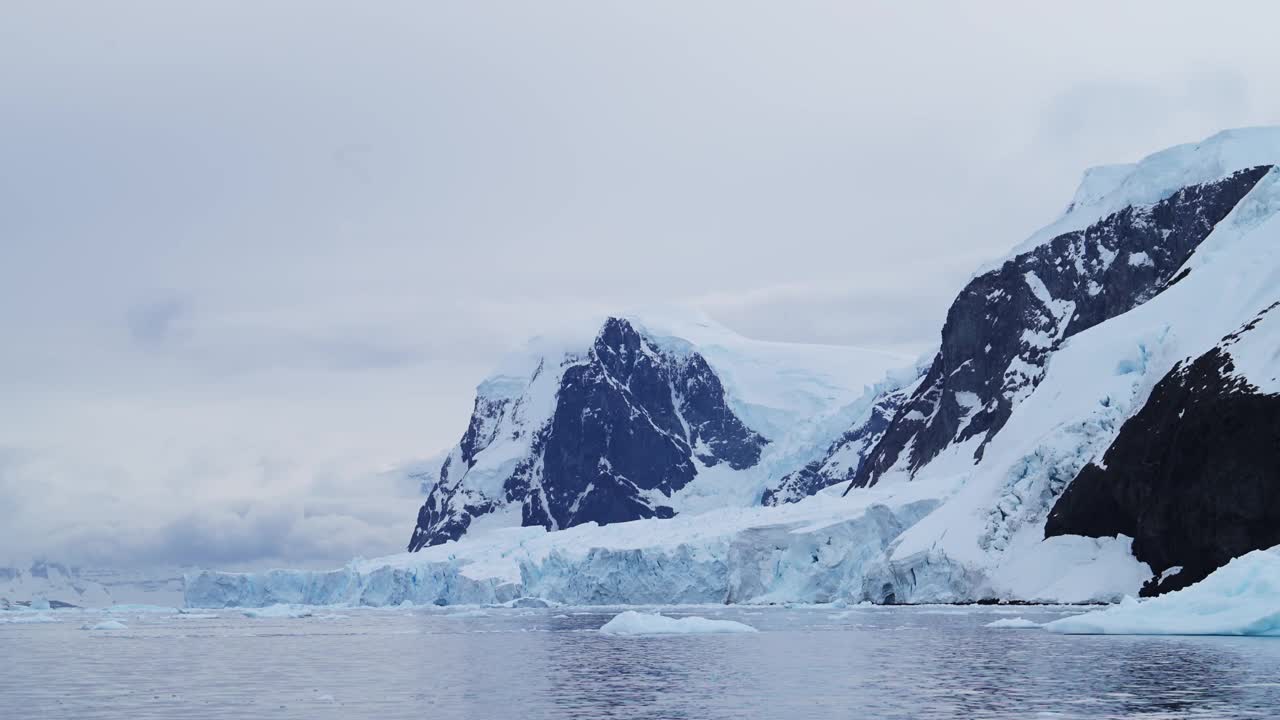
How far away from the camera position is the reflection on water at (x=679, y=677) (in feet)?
88.6

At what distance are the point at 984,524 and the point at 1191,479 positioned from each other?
20.9 meters

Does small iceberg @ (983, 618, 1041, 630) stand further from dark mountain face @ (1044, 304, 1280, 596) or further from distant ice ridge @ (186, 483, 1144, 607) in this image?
distant ice ridge @ (186, 483, 1144, 607)

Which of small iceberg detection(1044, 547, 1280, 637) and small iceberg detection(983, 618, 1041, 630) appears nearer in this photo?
small iceberg detection(1044, 547, 1280, 637)

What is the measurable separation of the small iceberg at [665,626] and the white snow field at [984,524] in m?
25.5

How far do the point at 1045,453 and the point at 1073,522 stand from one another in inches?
356

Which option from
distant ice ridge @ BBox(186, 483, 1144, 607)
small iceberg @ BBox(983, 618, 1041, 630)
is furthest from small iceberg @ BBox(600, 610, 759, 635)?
distant ice ridge @ BBox(186, 483, 1144, 607)

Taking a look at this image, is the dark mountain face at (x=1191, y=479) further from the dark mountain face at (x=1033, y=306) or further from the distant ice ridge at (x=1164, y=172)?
the distant ice ridge at (x=1164, y=172)

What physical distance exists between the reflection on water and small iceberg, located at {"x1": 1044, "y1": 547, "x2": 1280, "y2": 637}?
1682 millimetres

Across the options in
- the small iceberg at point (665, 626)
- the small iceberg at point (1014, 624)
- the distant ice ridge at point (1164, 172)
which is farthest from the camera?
the distant ice ridge at point (1164, 172)

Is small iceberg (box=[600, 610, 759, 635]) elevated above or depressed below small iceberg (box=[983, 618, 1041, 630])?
above

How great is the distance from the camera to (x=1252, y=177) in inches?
5507

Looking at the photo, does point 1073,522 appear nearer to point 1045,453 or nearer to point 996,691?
point 1045,453

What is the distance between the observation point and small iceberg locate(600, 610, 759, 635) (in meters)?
61.2

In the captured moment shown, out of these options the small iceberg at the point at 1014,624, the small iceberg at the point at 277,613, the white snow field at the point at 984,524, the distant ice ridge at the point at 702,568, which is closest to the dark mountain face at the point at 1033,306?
the white snow field at the point at 984,524
